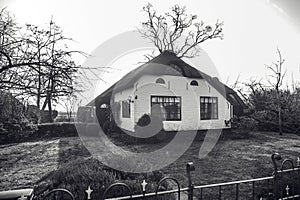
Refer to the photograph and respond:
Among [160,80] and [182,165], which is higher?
[160,80]

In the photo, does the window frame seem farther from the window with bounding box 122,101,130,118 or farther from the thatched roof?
the thatched roof

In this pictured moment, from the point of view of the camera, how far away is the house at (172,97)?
46.5 ft

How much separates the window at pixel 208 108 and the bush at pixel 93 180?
1214cm

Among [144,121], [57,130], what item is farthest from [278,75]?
[57,130]

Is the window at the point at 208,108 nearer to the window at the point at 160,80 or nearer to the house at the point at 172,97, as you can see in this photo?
the house at the point at 172,97

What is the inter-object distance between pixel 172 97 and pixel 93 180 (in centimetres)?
1161

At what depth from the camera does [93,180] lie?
392 centimetres

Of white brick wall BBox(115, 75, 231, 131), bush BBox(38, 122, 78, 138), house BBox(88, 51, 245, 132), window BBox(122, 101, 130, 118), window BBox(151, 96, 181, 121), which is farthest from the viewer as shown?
window BBox(122, 101, 130, 118)

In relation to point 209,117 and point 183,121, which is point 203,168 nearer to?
point 183,121

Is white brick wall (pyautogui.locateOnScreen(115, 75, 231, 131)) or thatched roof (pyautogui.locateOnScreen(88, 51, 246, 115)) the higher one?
thatched roof (pyautogui.locateOnScreen(88, 51, 246, 115))

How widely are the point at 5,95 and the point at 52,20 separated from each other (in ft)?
6.46

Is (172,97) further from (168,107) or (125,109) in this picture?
(125,109)

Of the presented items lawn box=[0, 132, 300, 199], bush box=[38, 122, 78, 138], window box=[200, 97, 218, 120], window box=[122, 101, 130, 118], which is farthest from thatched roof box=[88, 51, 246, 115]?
lawn box=[0, 132, 300, 199]

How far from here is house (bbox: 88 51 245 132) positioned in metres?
14.2
